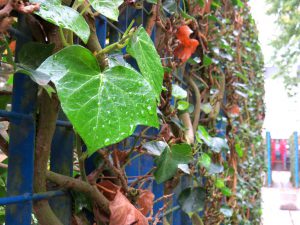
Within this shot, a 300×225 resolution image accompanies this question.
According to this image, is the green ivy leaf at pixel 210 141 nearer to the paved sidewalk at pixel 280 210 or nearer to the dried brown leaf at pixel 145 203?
the dried brown leaf at pixel 145 203

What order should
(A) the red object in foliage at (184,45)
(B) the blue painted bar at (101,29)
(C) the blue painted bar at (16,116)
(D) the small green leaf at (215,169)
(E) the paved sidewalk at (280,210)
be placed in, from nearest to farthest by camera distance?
(C) the blue painted bar at (16,116)
(B) the blue painted bar at (101,29)
(A) the red object in foliage at (184,45)
(D) the small green leaf at (215,169)
(E) the paved sidewalk at (280,210)

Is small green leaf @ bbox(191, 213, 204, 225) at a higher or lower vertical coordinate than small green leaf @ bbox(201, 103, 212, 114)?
lower

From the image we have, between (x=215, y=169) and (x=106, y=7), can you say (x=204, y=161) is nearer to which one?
(x=215, y=169)

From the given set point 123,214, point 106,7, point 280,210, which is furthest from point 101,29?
point 280,210

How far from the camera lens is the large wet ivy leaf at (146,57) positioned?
614 mm

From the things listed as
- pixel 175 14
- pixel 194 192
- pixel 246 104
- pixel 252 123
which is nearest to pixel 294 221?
pixel 252 123

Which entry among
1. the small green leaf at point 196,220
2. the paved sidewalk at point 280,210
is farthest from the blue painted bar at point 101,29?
the paved sidewalk at point 280,210

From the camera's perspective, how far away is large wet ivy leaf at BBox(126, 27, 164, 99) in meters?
0.61

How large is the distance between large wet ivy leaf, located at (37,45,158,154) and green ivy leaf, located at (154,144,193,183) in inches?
17.7

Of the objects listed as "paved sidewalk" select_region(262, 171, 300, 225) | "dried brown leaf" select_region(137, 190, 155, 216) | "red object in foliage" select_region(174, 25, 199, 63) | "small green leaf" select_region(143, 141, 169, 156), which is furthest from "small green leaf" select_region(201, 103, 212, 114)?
"paved sidewalk" select_region(262, 171, 300, 225)

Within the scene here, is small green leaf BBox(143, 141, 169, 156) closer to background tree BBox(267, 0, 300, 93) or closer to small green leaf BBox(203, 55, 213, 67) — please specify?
small green leaf BBox(203, 55, 213, 67)

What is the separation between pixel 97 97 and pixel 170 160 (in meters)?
0.51

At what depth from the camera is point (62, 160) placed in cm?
76

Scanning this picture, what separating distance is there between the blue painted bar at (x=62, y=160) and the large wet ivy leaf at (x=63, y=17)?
0.25 meters
